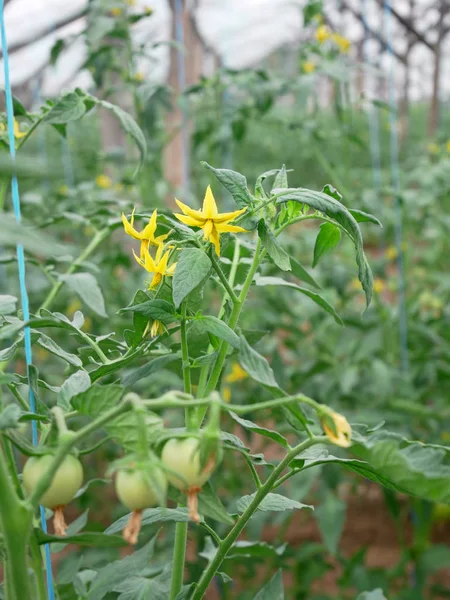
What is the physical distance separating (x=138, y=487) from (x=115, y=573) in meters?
0.27

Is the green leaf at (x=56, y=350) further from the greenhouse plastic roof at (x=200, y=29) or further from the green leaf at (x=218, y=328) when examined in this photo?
the greenhouse plastic roof at (x=200, y=29)

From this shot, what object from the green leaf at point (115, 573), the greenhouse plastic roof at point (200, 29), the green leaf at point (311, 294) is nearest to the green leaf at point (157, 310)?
the green leaf at point (311, 294)

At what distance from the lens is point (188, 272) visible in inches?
20.2

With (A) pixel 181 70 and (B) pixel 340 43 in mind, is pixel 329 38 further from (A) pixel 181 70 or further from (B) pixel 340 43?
(A) pixel 181 70

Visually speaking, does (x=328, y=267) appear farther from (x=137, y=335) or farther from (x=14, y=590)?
Answer: (x=14, y=590)

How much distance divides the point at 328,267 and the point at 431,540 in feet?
3.09

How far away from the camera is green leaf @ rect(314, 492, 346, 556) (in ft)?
4.84

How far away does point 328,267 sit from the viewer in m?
1.70

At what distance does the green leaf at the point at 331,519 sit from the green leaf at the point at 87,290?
871 mm

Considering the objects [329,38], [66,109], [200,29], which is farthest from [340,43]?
[200,29]

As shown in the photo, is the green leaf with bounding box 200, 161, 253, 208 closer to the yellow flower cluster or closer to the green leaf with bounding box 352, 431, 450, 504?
the green leaf with bounding box 352, 431, 450, 504

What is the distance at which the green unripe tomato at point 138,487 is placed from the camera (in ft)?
1.34

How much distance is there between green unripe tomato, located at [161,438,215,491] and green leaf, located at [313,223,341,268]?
267 mm

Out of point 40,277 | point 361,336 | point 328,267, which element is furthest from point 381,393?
point 40,277
